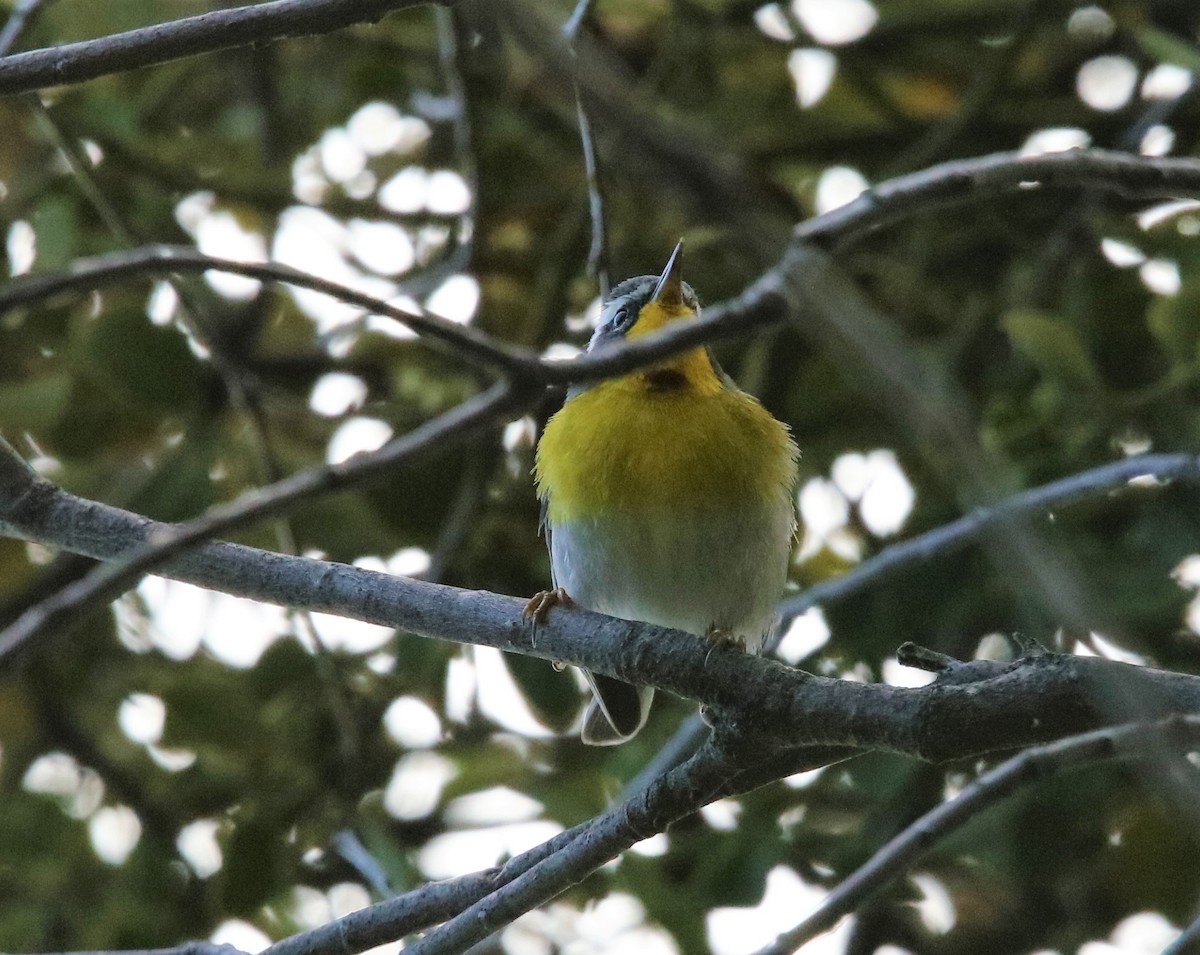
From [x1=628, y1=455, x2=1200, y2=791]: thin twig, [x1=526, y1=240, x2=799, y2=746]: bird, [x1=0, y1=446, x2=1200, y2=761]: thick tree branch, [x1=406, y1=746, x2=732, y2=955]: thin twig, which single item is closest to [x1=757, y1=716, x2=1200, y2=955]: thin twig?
[x1=0, y1=446, x2=1200, y2=761]: thick tree branch

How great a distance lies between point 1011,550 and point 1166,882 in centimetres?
256

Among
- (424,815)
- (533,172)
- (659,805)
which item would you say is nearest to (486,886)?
(659,805)

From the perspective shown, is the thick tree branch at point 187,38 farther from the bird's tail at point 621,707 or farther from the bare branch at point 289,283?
the bird's tail at point 621,707

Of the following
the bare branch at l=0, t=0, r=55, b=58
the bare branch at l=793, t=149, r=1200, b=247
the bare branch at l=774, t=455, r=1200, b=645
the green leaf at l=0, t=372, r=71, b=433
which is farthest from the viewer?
the green leaf at l=0, t=372, r=71, b=433

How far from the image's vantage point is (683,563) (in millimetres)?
3318

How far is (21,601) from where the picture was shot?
133 inches

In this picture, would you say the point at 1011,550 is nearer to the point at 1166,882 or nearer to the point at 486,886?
the point at 486,886

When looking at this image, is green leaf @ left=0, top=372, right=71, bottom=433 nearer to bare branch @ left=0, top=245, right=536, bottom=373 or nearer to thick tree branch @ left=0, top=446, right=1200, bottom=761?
thick tree branch @ left=0, top=446, right=1200, bottom=761

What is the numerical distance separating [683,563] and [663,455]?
0.26 metres

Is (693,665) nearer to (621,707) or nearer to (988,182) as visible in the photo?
(988,182)

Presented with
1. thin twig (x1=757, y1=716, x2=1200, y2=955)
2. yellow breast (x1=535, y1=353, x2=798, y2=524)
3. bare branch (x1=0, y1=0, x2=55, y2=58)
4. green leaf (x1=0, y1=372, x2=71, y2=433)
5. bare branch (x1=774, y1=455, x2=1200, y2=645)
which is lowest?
thin twig (x1=757, y1=716, x2=1200, y2=955)

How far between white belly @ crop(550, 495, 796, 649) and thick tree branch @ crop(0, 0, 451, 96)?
5.05ft

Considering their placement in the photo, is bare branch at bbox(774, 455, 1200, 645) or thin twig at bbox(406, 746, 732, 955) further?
bare branch at bbox(774, 455, 1200, 645)

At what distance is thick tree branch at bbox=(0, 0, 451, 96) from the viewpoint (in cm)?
193
